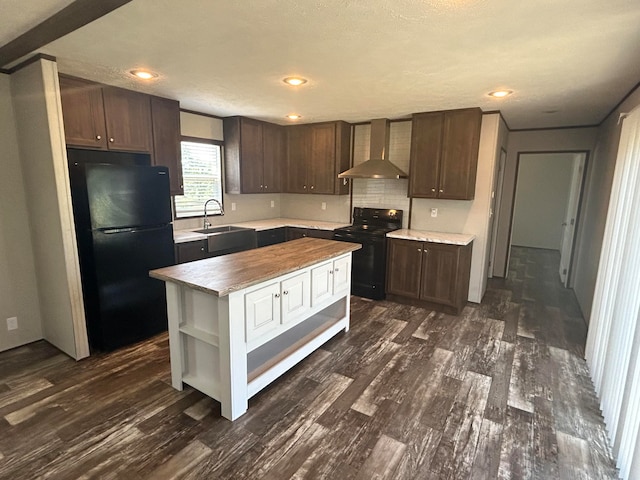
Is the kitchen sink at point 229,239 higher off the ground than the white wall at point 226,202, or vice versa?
the white wall at point 226,202

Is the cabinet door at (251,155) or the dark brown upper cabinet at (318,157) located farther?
A: the dark brown upper cabinet at (318,157)

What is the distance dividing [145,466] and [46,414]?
962mm

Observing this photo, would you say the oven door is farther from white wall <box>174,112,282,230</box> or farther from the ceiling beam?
the ceiling beam

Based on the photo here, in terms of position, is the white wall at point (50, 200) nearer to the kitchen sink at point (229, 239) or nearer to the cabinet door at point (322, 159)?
the kitchen sink at point (229, 239)

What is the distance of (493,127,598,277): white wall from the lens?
4734 millimetres

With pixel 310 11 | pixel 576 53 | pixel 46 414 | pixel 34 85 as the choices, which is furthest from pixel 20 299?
pixel 576 53

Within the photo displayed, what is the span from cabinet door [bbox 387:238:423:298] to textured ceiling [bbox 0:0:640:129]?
1.72 metres

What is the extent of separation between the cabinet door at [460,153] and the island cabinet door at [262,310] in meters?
2.76

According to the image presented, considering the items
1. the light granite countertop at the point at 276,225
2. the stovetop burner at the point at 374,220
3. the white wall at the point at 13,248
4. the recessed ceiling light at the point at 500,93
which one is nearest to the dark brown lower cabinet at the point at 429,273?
the stovetop burner at the point at 374,220

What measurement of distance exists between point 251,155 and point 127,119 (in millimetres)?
1806

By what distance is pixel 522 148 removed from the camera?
5.12 meters

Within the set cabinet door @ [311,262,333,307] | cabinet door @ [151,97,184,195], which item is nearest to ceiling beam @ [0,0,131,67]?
cabinet door @ [151,97,184,195]

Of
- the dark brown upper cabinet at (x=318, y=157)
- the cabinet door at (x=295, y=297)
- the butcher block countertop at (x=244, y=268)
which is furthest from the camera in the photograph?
the dark brown upper cabinet at (x=318, y=157)

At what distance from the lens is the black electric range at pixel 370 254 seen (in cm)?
437
